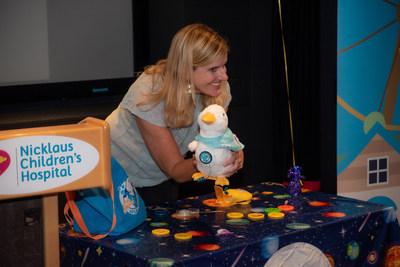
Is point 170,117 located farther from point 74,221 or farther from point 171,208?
point 74,221

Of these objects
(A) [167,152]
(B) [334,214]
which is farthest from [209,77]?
(B) [334,214]

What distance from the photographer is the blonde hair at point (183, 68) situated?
269cm

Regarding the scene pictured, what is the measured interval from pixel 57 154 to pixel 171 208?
1233mm

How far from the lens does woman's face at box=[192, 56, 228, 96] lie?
271 centimetres

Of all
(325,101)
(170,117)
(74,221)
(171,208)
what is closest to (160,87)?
(170,117)

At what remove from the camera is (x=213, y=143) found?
242cm

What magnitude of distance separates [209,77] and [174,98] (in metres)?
0.14

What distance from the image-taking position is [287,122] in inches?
162

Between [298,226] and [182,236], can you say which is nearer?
[182,236]

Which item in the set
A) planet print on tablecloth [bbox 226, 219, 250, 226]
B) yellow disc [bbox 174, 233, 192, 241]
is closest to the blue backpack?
yellow disc [bbox 174, 233, 192, 241]

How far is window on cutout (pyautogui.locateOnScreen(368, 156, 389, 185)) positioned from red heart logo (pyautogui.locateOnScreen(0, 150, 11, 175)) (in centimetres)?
253

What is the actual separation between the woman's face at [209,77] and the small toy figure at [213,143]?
0.31 metres

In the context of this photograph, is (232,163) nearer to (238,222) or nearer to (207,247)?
(238,222)

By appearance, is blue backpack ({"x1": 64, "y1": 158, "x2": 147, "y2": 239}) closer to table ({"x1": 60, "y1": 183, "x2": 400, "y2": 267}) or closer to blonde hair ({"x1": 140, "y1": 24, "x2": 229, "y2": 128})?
table ({"x1": 60, "y1": 183, "x2": 400, "y2": 267})
